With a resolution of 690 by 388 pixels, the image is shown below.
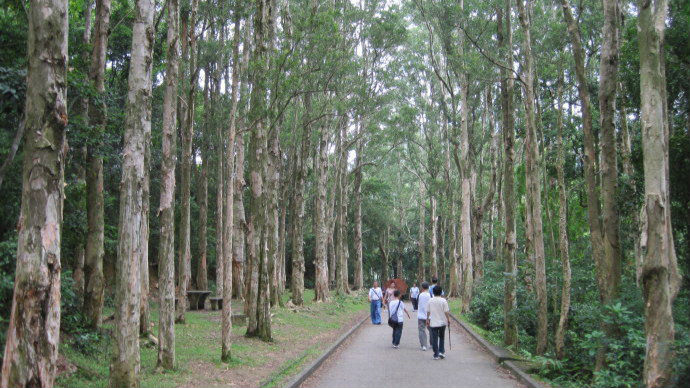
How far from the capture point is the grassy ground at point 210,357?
8797mm

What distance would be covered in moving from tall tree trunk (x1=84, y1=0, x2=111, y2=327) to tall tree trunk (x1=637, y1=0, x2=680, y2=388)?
9778mm

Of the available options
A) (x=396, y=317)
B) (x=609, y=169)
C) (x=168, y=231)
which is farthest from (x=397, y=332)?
(x=609, y=169)

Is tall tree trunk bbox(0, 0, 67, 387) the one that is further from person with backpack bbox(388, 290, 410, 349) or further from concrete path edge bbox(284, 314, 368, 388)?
person with backpack bbox(388, 290, 410, 349)

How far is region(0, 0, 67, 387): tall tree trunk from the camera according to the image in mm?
5289

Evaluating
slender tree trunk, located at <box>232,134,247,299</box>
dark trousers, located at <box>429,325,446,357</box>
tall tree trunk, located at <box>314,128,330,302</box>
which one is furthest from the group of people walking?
tall tree trunk, located at <box>314,128,330,302</box>

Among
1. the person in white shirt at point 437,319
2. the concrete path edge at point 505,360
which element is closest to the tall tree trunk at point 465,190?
the concrete path edge at point 505,360

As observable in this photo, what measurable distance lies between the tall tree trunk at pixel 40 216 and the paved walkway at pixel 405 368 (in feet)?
16.1

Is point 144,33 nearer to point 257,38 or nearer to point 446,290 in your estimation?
point 257,38

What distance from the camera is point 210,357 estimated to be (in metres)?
11.1

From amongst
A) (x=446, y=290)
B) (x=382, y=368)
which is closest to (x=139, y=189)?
(x=382, y=368)

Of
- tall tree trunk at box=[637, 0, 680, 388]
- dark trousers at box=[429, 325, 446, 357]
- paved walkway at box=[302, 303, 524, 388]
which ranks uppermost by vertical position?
tall tree trunk at box=[637, 0, 680, 388]

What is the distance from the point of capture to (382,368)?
11016 millimetres

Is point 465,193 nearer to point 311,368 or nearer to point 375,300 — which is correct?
point 375,300

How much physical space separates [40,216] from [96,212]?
252 inches
